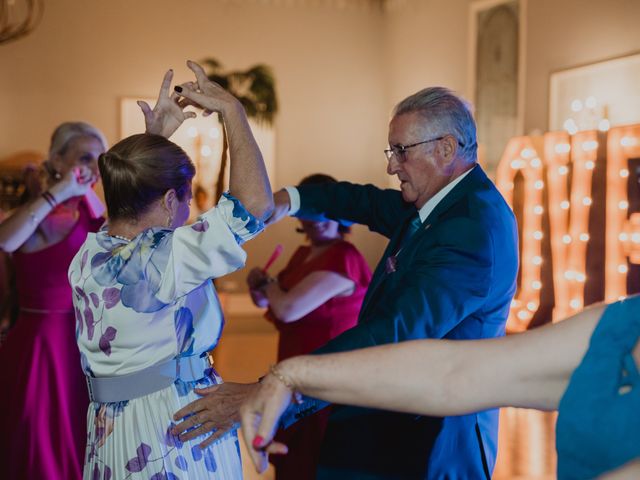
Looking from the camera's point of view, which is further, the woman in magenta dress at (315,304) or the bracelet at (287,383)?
the woman in magenta dress at (315,304)

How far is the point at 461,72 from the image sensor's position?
7051mm

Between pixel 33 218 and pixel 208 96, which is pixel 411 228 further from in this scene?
pixel 33 218

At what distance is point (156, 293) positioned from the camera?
149 centimetres

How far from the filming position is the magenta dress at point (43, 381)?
2699 mm

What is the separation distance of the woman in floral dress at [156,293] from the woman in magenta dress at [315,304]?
1.17 meters

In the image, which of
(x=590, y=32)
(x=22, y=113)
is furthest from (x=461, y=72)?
(x=22, y=113)

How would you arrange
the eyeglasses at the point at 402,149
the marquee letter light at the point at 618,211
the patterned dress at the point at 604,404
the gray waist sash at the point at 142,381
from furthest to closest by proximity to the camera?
1. the marquee letter light at the point at 618,211
2. the eyeglasses at the point at 402,149
3. the gray waist sash at the point at 142,381
4. the patterned dress at the point at 604,404

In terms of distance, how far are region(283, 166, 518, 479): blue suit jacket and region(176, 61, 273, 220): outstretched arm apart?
1.17ft

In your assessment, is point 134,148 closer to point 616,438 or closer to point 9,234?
point 616,438

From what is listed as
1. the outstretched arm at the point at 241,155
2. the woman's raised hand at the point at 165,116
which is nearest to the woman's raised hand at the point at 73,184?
the woman's raised hand at the point at 165,116

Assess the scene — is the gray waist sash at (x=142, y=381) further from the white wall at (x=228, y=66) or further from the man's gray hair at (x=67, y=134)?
the white wall at (x=228, y=66)

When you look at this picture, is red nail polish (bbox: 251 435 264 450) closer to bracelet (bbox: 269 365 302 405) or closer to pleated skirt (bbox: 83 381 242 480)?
bracelet (bbox: 269 365 302 405)

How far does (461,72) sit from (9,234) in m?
5.32

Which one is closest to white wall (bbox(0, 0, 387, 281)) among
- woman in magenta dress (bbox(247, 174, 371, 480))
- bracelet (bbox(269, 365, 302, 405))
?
woman in magenta dress (bbox(247, 174, 371, 480))
